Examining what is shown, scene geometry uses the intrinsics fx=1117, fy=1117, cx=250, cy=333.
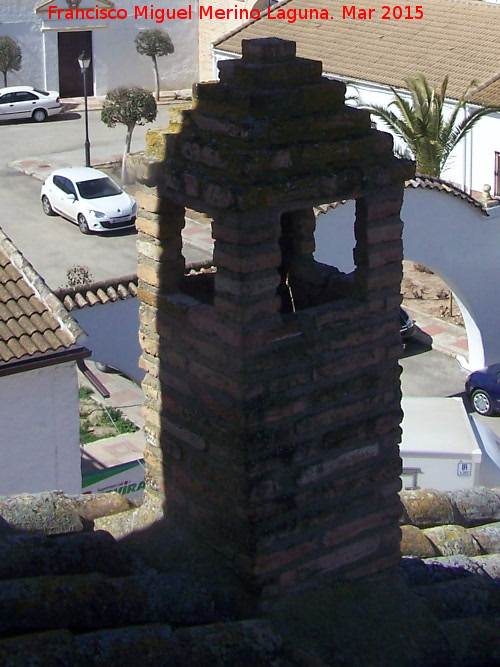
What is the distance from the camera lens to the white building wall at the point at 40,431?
36.0 ft

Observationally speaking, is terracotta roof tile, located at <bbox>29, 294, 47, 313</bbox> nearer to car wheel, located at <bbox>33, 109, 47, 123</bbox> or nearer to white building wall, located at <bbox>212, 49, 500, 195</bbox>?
white building wall, located at <bbox>212, 49, 500, 195</bbox>

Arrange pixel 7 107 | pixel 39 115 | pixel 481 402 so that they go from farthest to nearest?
1. pixel 39 115
2. pixel 7 107
3. pixel 481 402

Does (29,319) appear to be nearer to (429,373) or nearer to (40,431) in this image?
(40,431)

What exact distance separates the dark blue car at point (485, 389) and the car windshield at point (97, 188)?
11.3 meters

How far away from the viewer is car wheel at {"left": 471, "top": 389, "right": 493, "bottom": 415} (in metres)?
18.4

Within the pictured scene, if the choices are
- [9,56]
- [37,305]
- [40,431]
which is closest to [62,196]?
[9,56]

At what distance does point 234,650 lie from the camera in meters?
4.24

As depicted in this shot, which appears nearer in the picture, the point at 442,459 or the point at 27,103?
the point at 442,459

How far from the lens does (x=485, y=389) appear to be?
18.4 m

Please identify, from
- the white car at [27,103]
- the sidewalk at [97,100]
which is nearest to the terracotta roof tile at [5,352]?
the white car at [27,103]

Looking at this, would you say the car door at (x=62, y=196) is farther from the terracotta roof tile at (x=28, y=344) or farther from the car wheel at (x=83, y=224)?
the terracotta roof tile at (x=28, y=344)

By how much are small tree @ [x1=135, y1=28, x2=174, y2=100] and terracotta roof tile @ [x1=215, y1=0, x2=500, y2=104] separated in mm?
5020

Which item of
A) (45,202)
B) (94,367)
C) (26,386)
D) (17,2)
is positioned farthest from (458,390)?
(17,2)

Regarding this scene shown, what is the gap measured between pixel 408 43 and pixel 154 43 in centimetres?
1118
